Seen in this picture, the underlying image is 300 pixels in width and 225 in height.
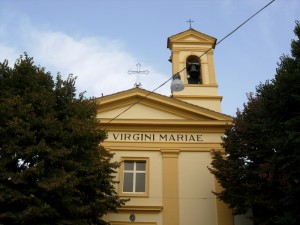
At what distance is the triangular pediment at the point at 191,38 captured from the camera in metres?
23.4

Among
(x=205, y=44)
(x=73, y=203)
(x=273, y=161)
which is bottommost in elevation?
(x=73, y=203)

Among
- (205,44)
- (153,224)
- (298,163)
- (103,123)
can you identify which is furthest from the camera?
(205,44)

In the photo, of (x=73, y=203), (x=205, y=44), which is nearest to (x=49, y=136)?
(x=73, y=203)

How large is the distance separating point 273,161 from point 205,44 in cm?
1285

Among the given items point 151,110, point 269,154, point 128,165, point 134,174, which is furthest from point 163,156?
point 269,154

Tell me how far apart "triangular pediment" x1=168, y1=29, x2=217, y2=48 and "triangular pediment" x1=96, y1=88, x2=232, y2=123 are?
4700mm

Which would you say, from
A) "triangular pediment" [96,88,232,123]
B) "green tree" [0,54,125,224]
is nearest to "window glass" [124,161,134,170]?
"triangular pediment" [96,88,232,123]

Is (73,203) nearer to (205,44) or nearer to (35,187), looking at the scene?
(35,187)

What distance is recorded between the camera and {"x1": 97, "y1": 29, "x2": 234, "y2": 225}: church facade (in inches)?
704

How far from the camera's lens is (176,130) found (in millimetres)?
19859

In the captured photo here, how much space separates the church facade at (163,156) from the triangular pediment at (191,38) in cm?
395

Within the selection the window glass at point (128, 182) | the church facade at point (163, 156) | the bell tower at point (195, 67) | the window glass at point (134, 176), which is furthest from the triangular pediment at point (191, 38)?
the window glass at point (128, 182)

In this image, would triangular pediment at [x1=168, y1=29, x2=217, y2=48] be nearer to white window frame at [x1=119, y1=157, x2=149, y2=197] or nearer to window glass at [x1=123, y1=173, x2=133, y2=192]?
white window frame at [x1=119, y1=157, x2=149, y2=197]

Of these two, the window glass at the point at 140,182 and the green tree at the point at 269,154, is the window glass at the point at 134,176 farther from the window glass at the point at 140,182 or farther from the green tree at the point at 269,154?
the green tree at the point at 269,154
